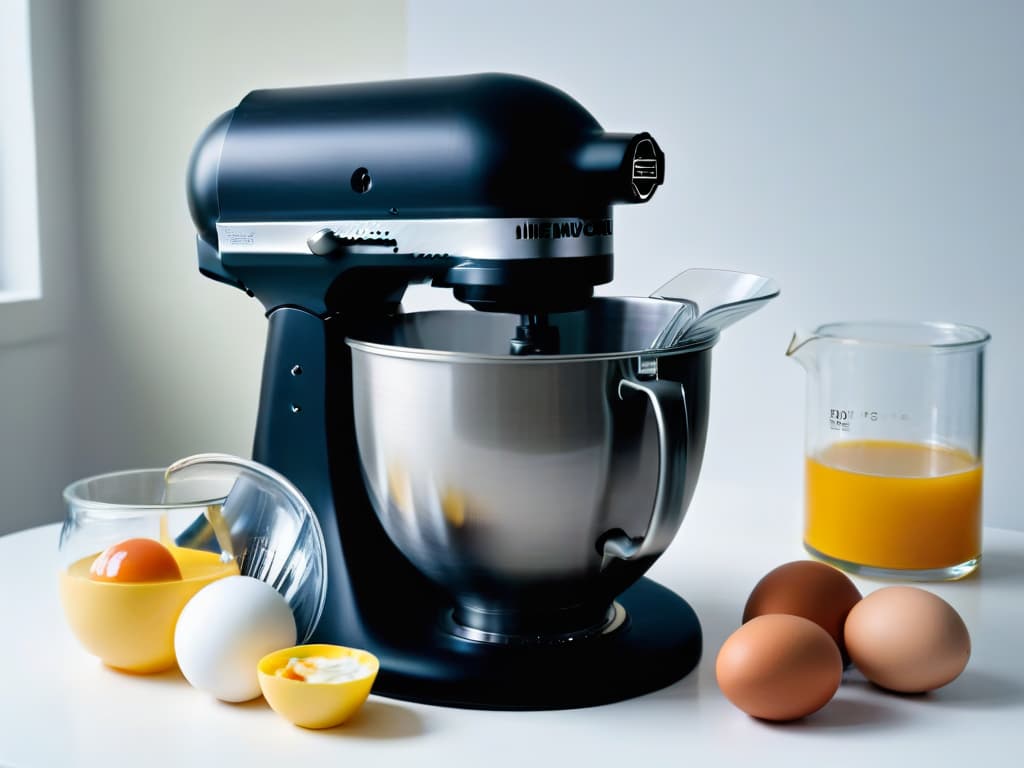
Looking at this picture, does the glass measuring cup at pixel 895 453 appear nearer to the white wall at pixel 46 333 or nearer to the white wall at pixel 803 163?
the white wall at pixel 803 163

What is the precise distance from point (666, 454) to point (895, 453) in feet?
1.37

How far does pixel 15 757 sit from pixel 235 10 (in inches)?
54.5

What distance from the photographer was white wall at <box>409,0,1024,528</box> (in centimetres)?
119

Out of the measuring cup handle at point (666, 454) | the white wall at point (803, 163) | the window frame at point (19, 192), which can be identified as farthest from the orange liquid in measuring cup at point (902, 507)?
the window frame at point (19, 192)

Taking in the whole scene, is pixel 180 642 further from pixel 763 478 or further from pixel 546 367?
pixel 763 478

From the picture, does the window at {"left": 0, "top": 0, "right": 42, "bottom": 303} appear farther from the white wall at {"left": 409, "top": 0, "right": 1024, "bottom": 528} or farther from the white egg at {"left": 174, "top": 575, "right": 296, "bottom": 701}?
the white egg at {"left": 174, "top": 575, "right": 296, "bottom": 701}

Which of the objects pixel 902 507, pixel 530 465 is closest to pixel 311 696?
pixel 530 465

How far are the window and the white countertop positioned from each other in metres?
1.27

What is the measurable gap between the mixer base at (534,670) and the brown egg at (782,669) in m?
0.08

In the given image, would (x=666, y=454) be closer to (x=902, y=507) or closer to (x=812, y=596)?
(x=812, y=596)

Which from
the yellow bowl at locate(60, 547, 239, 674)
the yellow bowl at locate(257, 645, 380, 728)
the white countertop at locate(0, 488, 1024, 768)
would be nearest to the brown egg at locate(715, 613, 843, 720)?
the white countertop at locate(0, 488, 1024, 768)

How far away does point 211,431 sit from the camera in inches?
76.8

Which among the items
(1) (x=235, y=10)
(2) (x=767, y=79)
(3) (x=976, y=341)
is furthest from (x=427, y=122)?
(1) (x=235, y=10)

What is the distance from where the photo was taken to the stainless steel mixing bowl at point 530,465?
2.28 feet
